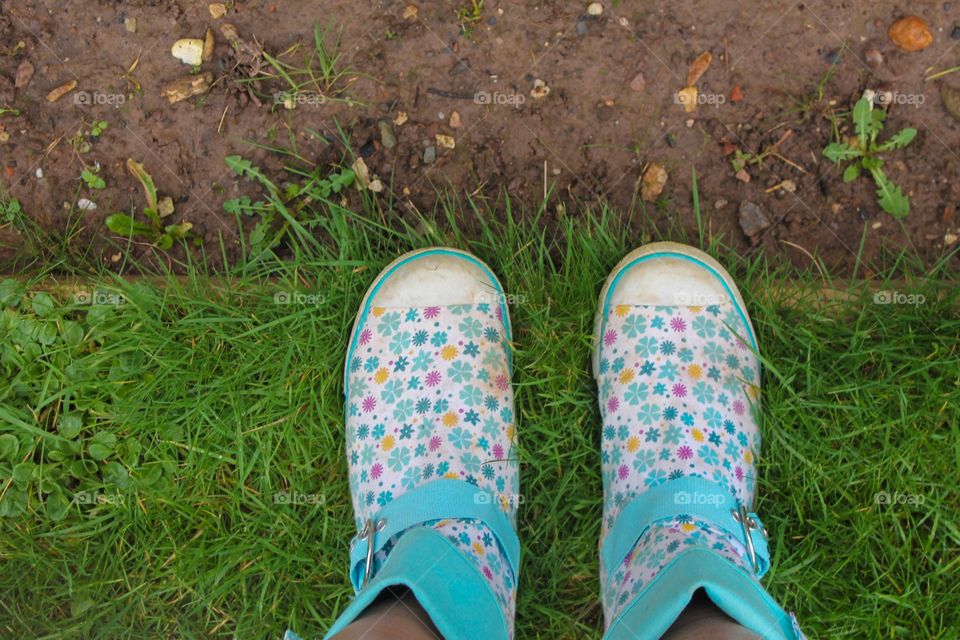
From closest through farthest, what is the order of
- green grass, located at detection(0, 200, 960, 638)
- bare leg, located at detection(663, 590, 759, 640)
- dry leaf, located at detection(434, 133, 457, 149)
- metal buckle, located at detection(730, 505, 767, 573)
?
bare leg, located at detection(663, 590, 759, 640)
metal buckle, located at detection(730, 505, 767, 573)
green grass, located at detection(0, 200, 960, 638)
dry leaf, located at detection(434, 133, 457, 149)

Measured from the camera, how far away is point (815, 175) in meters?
1.93

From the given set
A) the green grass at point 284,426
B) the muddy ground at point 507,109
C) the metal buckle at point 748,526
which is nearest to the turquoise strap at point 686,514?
the metal buckle at point 748,526

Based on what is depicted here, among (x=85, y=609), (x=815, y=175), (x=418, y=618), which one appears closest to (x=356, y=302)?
(x=418, y=618)

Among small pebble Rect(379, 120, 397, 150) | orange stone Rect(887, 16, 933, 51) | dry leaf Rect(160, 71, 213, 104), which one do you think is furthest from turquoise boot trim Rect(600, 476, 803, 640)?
dry leaf Rect(160, 71, 213, 104)

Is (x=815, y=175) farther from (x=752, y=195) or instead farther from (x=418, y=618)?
(x=418, y=618)

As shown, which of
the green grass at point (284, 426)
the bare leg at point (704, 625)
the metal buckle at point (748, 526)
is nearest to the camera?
the bare leg at point (704, 625)

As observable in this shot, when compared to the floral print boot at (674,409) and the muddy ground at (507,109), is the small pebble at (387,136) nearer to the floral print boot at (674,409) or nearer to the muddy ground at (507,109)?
the muddy ground at (507,109)

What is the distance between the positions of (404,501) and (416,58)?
1183 millimetres

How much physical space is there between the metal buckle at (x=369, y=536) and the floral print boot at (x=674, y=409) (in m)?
0.55

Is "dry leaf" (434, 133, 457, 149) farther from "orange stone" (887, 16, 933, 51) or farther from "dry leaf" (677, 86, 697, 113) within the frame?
"orange stone" (887, 16, 933, 51)

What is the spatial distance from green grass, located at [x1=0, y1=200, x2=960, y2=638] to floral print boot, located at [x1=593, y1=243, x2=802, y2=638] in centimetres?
7

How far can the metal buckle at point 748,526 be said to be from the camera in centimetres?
167

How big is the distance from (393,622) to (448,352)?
73 centimetres

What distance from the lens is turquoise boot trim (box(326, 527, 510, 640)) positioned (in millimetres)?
1406
